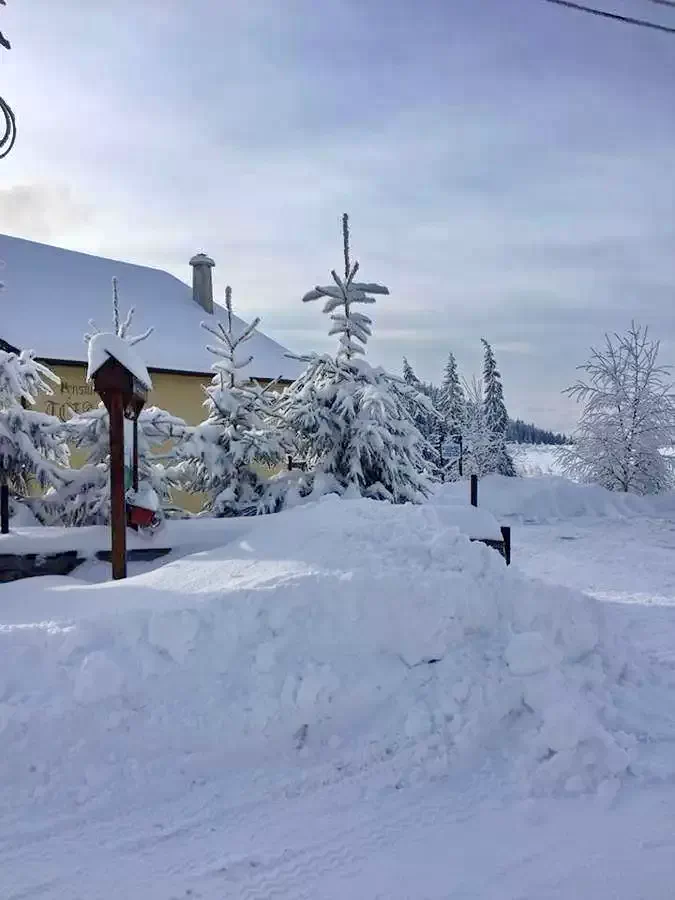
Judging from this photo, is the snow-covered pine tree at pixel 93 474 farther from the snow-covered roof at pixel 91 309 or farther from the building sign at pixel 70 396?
the snow-covered roof at pixel 91 309

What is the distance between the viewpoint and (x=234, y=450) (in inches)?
357

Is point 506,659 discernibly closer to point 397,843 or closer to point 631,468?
point 397,843

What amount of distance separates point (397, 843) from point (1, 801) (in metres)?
1.98

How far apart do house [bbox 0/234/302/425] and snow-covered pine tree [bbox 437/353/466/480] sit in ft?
41.9

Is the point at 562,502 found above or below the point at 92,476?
below

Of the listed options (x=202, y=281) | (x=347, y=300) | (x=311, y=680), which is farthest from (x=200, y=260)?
(x=311, y=680)

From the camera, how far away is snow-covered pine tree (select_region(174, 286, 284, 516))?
910 cm

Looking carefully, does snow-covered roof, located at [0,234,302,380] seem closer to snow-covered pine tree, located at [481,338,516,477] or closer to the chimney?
the chimney

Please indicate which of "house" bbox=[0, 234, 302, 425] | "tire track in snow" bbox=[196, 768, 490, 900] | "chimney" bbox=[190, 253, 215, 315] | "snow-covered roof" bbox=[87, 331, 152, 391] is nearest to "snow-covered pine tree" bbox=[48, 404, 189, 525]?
"snow-covered roof" bbox=[87, 331, 152, 391]

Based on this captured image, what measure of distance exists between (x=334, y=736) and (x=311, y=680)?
1.09ft

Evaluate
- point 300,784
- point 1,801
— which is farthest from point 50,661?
point 300,784

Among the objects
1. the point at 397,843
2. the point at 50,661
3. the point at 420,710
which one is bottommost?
the point at 397,843

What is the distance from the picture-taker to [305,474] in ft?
31.1

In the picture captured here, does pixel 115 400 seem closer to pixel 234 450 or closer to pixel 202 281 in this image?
pixel 234 450
